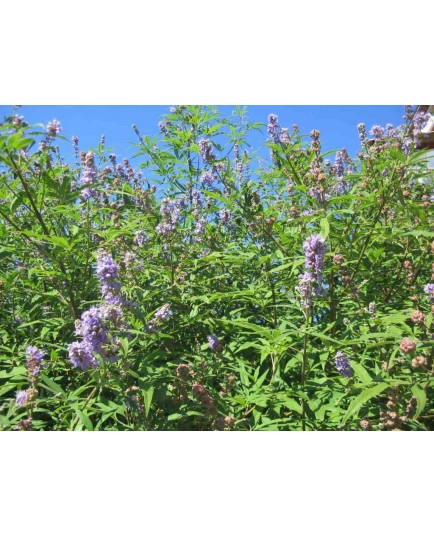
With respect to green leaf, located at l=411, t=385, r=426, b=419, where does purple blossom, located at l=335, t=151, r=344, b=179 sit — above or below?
above

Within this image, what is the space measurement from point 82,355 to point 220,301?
2.63 ft

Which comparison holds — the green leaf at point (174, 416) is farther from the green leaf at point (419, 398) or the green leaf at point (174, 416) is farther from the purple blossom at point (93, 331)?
the green leaf at point (419, 398)

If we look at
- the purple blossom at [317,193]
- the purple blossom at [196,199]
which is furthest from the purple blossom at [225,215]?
the purple blossom at [317,193]

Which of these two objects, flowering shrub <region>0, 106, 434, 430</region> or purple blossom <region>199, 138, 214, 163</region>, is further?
purple blossom <region>199, 138, 214, 163</region>

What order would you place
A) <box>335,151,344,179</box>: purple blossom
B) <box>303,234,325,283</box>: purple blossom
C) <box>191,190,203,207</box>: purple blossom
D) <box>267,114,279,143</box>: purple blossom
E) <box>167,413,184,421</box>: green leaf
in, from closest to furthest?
<box>303,234,325,283</box>: purple blossom < <box>167,413,184,421</box>: green leaf < <box>267,114,279,143</box>: purple blossom < <box>335,151,344,179</box>: purple blossom < <box>191,190,203,207</box>: purple blossom

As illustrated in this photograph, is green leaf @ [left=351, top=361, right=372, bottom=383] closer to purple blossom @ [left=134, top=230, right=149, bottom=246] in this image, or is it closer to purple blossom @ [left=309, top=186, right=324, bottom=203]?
purple blossom @ [left=309, top=186, right=324, bottom=203]

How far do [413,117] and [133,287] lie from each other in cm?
156

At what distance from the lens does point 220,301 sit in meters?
2.19

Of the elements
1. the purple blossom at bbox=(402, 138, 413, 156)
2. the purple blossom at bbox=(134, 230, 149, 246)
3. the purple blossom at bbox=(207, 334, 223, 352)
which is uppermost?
the purple blossom at bbox=(402, 138, 413, 156)

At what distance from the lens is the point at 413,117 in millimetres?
2357

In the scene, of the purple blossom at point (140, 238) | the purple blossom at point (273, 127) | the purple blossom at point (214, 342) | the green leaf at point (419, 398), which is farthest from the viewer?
the purple blossom at point (273, 127)

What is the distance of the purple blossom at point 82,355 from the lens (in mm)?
1503

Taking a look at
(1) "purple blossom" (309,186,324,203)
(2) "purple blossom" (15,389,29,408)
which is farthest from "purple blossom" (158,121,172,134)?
(2) "purple blossom" (15,389,29,408)

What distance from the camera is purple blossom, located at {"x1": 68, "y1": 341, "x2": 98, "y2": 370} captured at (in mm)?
1503
